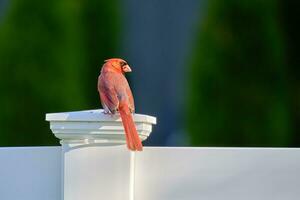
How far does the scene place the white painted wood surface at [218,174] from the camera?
3.79m

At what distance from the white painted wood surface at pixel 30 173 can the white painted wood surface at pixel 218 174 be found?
1.49 feet

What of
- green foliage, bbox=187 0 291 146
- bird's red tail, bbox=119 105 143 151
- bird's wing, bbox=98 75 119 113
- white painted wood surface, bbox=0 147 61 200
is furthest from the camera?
green foliage, bbox=187 0 291 146

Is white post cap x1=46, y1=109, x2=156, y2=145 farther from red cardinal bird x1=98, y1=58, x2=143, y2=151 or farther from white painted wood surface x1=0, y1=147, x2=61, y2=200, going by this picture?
white painted wood surface x1=0, y1=147, x2=61, y2=200

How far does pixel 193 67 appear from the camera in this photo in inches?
290

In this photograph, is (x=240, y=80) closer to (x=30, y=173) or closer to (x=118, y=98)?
(x=30, y=173)

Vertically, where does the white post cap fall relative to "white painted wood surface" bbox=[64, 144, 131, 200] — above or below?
above

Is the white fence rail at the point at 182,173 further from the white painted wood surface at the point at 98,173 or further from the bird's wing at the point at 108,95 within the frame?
the bird's wing at the point at 108,95

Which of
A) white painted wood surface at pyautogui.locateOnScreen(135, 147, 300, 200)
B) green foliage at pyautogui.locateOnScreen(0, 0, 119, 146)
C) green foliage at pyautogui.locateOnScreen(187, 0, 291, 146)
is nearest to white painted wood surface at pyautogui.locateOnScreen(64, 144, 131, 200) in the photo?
white painted wood surface at pyautogui.locateOnScreen(135, 147, 300, 200)

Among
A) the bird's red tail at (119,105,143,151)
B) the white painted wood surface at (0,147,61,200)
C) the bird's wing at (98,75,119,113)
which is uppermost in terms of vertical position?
the bird's wing at (98,75,119,113)

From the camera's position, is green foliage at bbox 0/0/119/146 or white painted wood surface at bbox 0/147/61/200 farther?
green foliage at bbox 0/0/119/146

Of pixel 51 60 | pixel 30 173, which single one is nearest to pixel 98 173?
pixel 30 173

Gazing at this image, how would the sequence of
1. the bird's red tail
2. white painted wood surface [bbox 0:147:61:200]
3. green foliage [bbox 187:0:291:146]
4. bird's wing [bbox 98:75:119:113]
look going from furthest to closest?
green foliage [bbox 187:0:291:146] → white painted wood surface [bbox 0:147:61:200] → bird's wing [bbox 98:75:119:113] → the bird's red tail

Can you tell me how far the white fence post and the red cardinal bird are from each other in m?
0.07

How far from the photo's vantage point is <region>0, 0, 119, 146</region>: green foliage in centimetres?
748
